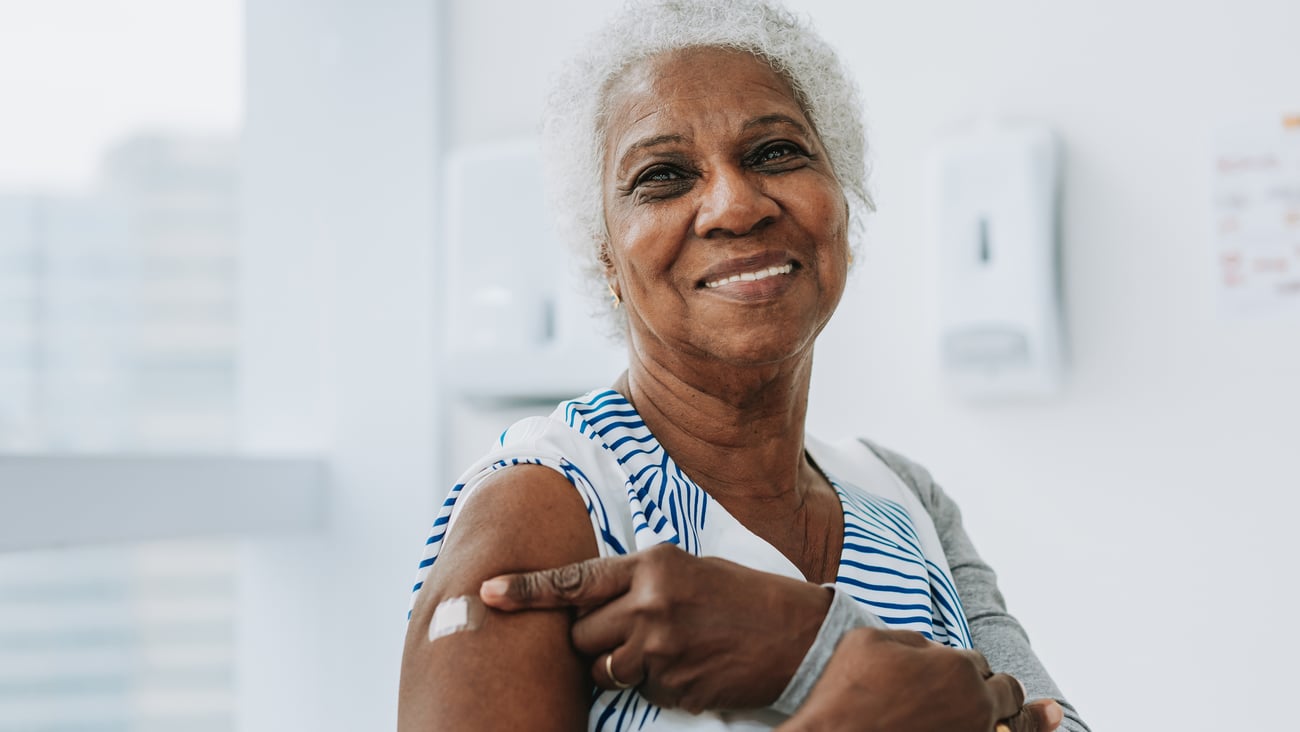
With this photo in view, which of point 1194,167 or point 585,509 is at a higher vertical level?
point 1194,167

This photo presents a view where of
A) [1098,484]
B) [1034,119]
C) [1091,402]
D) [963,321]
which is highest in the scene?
[1034,119]

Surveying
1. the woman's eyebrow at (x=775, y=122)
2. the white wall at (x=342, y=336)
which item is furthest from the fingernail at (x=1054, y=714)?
the white wall at (x=342, y=336)

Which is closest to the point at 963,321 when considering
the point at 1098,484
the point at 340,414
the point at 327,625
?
the point at 1098,484

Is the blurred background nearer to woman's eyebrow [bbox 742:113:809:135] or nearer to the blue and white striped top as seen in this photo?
the blue and white striped top

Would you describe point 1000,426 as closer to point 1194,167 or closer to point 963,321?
point 963,321

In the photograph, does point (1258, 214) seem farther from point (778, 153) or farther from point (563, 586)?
point (563, 586)

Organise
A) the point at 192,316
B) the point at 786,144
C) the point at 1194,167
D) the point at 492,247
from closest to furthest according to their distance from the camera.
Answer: the point at 786,144, the point at 1194,167, the point at 492,247, the point at 192,316

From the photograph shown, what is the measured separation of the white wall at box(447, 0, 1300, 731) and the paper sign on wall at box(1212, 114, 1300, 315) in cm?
2

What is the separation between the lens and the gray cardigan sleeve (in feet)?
3.51

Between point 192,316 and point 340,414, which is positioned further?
point 192,316

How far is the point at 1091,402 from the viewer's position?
168cm

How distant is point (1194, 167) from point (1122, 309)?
227mm

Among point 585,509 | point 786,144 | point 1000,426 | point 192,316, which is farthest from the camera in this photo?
point 192,316

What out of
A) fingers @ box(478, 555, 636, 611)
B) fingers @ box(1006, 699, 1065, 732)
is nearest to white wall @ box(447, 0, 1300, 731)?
fingers @ box(1006, 699, 1065, 732)
